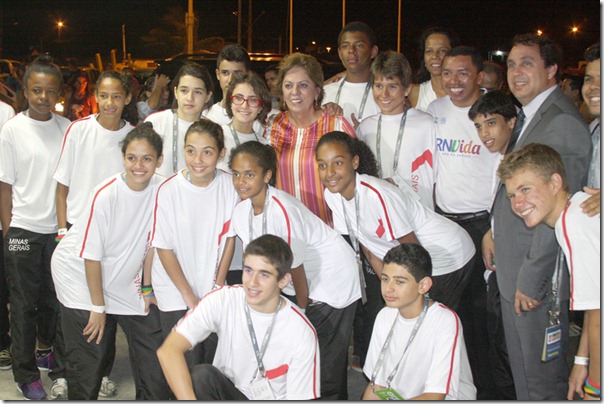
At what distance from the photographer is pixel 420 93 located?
6.02m

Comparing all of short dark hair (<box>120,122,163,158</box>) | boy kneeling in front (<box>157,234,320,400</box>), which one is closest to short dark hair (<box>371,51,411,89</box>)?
short dark hair (<box>120,122,163,158</box>)

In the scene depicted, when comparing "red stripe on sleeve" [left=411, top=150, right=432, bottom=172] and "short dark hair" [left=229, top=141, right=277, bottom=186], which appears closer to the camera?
"short dark hair" [left=229, top=141, right=277, bottom=186]

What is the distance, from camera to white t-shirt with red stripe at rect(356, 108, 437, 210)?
5020 mm

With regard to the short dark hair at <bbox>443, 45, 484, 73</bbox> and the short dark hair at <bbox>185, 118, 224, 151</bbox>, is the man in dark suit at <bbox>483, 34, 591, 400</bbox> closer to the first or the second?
the short dark hair at <bbox>443, 45, 484, 73</bbox>

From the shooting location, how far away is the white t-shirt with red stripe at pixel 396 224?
4383mm

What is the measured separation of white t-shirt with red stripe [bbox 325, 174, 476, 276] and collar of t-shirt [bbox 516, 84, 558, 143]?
746mm

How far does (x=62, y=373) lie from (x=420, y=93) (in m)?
3.55

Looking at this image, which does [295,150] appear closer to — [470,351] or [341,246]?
[341,246]

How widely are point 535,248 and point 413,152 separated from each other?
1.43 meters

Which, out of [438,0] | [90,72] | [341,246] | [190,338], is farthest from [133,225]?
[438,0]

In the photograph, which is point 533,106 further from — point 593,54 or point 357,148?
point 357,148

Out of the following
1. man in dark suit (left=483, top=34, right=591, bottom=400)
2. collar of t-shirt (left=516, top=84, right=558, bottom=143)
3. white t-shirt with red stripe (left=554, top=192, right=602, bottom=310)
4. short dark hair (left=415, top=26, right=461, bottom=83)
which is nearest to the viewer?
white t-shirt with red stripe (left=554, top=192, right=602, bottom=310)

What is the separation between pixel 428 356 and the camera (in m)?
3.89

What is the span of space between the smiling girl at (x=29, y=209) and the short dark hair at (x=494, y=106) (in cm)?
292
